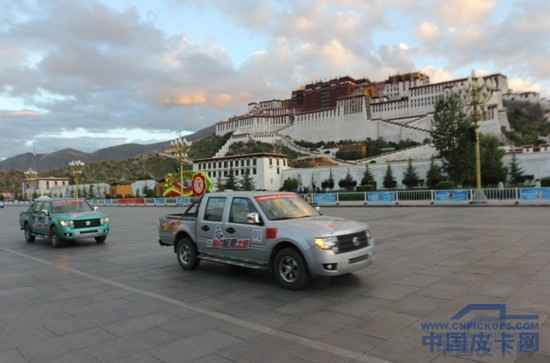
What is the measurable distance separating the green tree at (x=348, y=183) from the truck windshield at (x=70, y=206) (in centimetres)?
5234

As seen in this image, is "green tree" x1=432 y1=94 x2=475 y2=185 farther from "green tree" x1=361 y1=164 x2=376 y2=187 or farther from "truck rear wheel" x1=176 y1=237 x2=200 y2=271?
"truck rear wheel" x1=176 y1=237 x2=200 y2=271

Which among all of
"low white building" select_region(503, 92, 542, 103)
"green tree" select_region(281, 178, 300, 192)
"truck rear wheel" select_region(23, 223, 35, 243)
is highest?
"low white building" select_region(503, 92, 542, 103)

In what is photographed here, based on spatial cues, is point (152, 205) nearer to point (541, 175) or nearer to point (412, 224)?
point (412, 224)

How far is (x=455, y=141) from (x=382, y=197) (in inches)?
542

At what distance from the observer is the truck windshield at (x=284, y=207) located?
7.73 m

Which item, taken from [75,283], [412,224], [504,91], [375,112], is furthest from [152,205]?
[504,91]

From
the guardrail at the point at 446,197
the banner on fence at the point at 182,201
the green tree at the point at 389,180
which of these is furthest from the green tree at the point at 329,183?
the guardrail at the point at 446,197

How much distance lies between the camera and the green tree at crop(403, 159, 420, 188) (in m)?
57.2

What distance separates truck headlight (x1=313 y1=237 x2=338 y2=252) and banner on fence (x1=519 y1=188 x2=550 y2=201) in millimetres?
24807

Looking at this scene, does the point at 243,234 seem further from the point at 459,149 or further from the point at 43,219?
the point at 459,149

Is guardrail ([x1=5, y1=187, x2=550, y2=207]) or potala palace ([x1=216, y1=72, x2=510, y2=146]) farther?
potala palace ([x1=216, y1=72, x2=510, y2=146])

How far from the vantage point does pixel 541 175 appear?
49594mm

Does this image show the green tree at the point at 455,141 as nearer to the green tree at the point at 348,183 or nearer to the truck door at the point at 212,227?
the green tree at the point at 348,183

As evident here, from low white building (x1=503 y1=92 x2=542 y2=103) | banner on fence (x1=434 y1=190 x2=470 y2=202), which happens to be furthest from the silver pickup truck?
low white building (x1=503 y1=92 x2=542 y2=103)
